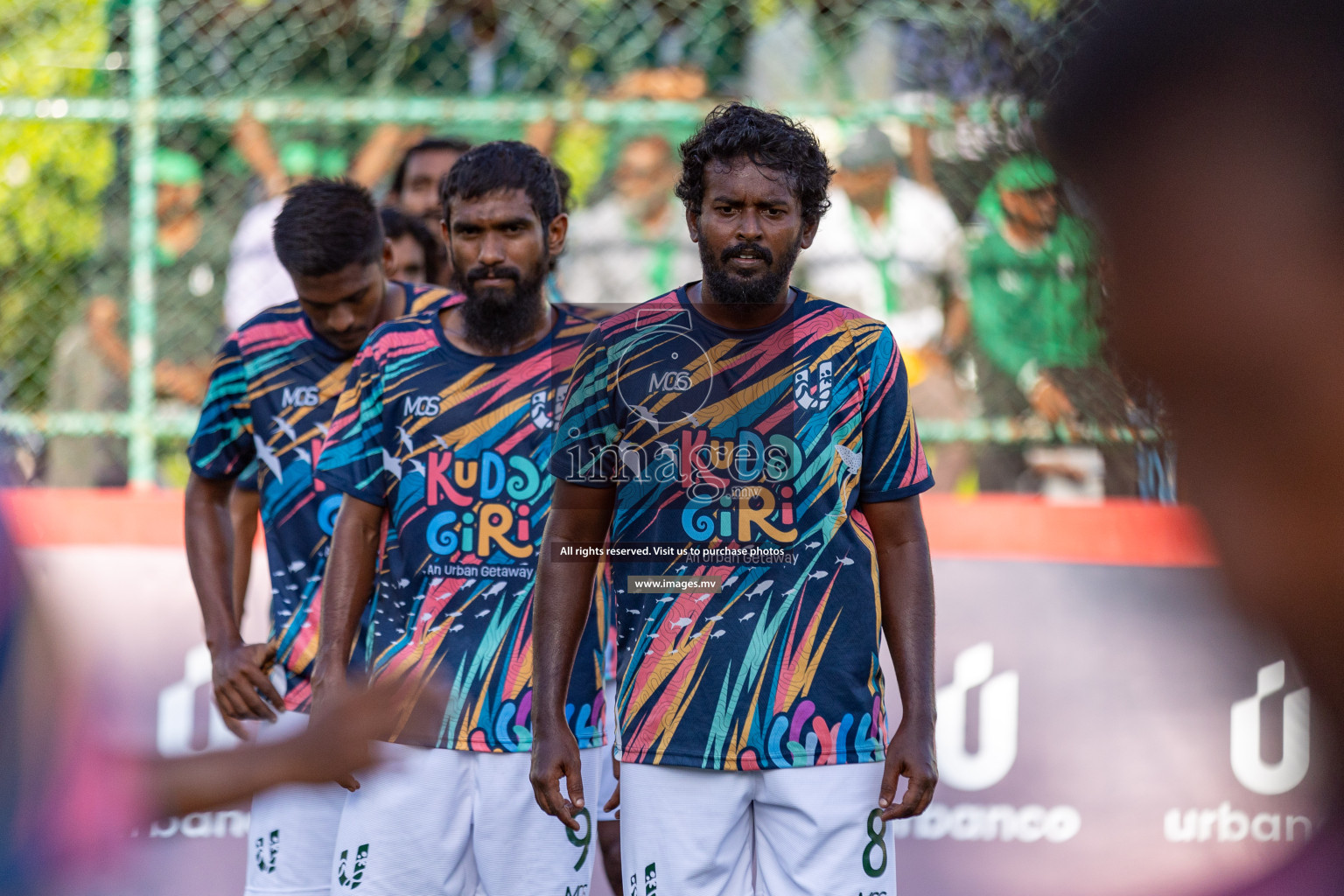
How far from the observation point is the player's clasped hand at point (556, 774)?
275 cm

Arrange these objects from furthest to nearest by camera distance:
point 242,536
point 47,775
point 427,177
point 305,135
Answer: point 305,135, point 427,177, point 242,536, point 47,775

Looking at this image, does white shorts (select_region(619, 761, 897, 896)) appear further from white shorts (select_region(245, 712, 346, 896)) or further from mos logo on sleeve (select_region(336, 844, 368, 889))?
white shorts (select_region(245, 712, 346, 896))

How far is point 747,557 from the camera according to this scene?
2.70 m

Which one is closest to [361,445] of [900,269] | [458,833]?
[458,833]

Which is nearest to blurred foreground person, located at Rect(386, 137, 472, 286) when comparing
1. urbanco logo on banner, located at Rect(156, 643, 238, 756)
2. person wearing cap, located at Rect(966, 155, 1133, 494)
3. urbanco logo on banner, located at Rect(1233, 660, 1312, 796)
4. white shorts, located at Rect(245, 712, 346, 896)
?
urbanco logo on banner, located at Rect(156, 643, 238, 756)

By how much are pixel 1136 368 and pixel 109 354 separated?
4938 mm

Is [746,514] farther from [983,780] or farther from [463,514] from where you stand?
[983,780]

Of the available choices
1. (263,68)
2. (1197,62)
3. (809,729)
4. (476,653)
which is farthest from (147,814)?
(263,68)

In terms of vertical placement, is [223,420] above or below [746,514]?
above

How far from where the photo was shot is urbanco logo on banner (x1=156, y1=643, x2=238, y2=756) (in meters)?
4.39

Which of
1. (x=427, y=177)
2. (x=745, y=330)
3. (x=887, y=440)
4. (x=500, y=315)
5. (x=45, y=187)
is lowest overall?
(x=887, y=440)

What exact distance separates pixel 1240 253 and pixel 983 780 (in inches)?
149

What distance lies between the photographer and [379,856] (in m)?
3.04

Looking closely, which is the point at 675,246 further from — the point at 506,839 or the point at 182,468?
the point at 506,839
